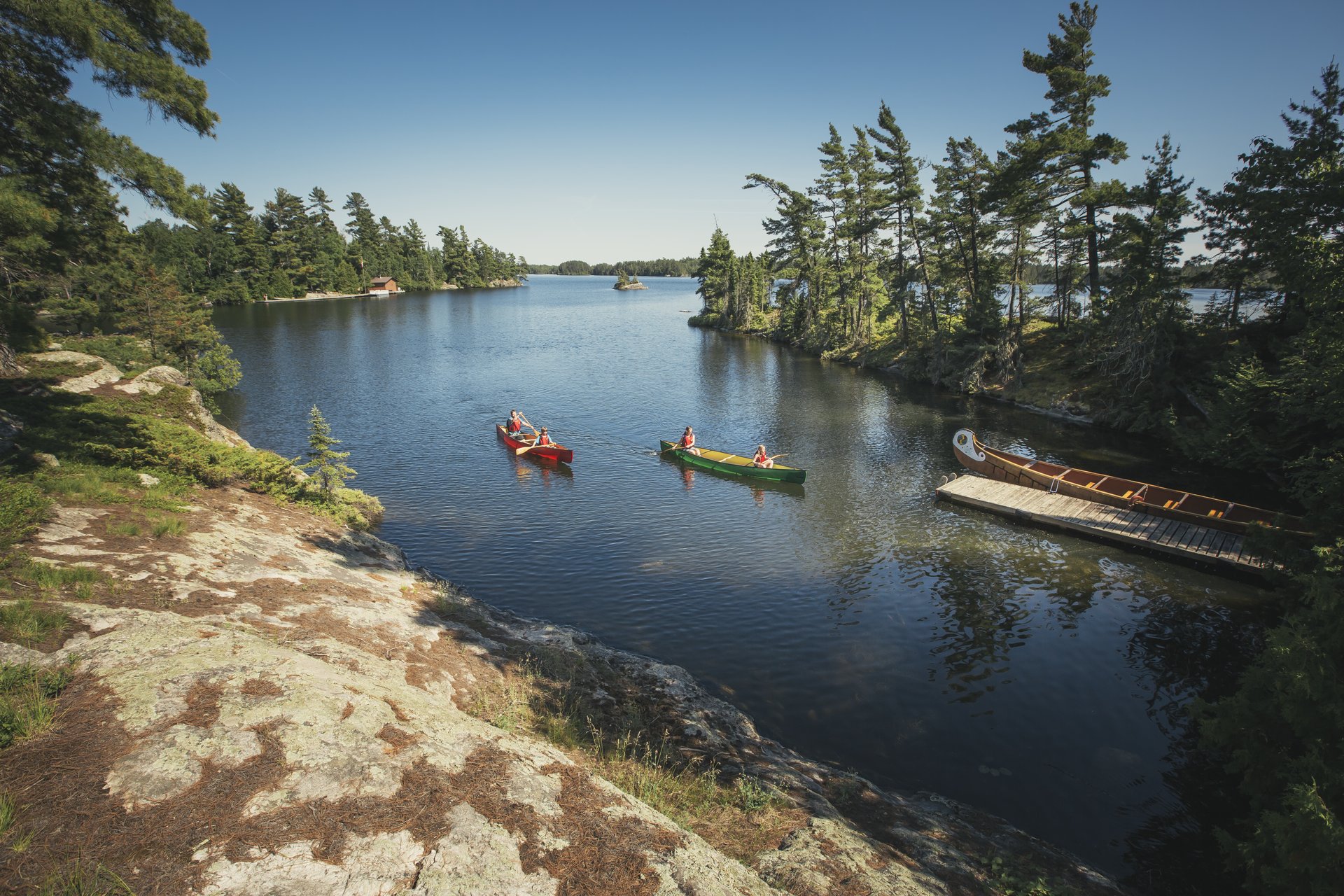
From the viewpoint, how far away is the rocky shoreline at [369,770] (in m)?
5.30

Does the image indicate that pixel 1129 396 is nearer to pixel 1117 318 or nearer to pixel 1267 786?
pixel 1117 318

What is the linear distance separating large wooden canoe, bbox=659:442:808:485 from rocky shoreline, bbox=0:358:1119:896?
1590 cm

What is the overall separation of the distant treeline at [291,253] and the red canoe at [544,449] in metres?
83.9

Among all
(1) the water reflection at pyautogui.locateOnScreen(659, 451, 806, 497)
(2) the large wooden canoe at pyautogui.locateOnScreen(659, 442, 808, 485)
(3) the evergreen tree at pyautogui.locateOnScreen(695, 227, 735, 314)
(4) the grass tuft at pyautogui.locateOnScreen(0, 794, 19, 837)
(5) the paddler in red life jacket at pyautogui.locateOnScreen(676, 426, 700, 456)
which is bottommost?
(1) the water reflection at pyautogui.locateOnScreen(659, 451, 806, 497)

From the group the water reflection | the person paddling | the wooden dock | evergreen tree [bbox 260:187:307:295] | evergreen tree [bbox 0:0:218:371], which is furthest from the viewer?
evergreen tree [bbox 260:187:307:295]

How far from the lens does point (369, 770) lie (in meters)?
6.36

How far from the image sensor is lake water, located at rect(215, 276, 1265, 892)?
1192cm

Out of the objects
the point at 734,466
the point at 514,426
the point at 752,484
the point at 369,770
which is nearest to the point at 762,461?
the point at 752,484

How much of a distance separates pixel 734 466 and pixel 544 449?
954 cm

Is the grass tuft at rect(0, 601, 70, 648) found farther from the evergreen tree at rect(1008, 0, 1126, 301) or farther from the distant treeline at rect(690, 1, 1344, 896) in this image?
the evergreen tree at rect(1008, 0, 1126, 301)

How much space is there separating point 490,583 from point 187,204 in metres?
11.8

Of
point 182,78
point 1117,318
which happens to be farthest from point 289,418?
point 1117,318

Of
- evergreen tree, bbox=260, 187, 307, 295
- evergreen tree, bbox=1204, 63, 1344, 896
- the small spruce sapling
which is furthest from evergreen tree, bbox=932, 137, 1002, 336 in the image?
evergreen tree, bbox=260, 187, 307, 295

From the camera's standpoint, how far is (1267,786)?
9.07m
